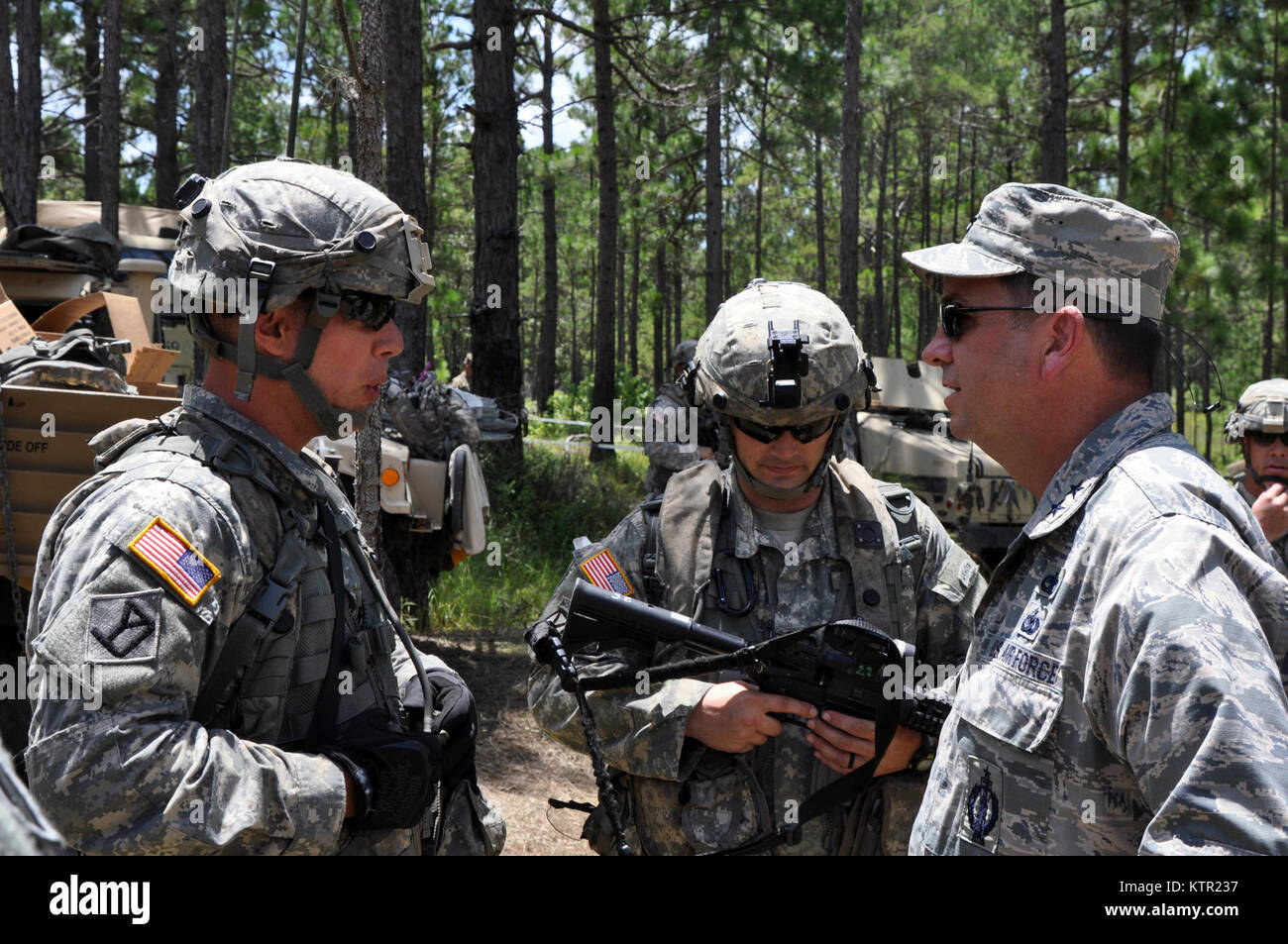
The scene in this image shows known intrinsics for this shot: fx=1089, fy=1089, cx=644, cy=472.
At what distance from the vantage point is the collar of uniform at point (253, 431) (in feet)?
7.00

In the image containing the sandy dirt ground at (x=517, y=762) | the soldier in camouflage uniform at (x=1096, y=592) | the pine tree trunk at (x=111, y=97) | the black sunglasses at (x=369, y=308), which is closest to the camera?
the soldier in camouflage uniform at (x=1096, y=592)

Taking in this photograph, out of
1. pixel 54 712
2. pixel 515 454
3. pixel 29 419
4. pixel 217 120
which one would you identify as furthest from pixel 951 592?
pixel 217 120

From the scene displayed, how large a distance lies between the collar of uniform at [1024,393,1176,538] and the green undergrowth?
6.25 m

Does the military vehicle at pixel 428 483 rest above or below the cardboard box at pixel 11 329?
below

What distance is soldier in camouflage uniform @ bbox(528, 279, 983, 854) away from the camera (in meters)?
2.64

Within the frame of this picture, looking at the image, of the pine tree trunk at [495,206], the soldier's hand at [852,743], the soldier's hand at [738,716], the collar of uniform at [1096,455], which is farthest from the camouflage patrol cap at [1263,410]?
the pine tree trunk at [495,206]

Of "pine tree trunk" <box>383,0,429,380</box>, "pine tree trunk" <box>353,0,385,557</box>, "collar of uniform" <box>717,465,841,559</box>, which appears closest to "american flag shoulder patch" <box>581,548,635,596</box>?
"collar of uniform" <box>717,465,841,559</box>

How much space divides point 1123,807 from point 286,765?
136 cm

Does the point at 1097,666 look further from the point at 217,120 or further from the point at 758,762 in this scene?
the point at 217,120

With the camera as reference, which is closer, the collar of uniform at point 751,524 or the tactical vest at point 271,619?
the tactical vest at point 271,619

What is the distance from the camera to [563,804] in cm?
293

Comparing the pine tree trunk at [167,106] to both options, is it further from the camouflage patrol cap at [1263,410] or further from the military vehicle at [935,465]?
the camouflage patrol cap at [1263,410]

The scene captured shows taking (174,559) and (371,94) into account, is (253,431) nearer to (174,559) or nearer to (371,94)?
(174,559)

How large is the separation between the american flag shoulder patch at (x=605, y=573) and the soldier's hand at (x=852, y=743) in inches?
22.4
